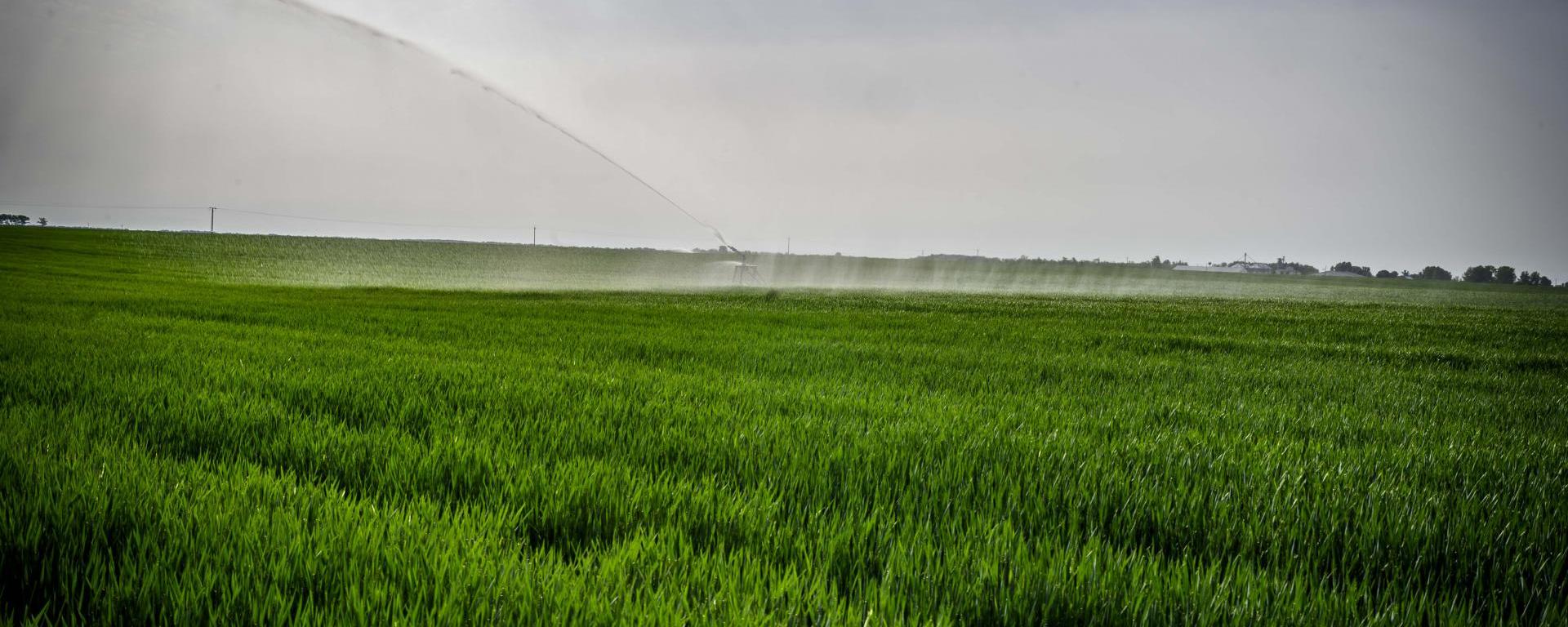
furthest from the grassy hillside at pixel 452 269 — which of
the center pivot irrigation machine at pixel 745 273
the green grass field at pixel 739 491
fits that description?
the green grass field at pixel 739 491

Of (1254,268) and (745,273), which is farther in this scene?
(1254,268)

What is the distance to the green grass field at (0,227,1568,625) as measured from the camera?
6.86 feet

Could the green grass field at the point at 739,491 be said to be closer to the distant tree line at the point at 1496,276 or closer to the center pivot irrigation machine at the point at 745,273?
the center pivot irrigation machine at the point at 745,273

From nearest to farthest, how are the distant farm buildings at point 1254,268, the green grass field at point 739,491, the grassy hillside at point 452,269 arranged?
1. the green grass field at point 739,491
2. the grassy hillside at point 452,269
3. the distant farm buildings at point 1254,268

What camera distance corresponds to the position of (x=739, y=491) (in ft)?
10.3

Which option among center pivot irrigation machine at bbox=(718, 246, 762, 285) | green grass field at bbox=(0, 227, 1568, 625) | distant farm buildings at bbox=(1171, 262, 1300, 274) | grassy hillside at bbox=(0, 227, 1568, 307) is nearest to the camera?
green grass field at bbox=(0, 227, 1568, 625)

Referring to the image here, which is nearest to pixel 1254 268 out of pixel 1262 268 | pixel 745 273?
pixel 1262 268

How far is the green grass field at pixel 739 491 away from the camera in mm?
2092

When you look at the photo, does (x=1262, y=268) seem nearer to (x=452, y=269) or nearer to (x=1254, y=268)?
(x=1254, y=268)

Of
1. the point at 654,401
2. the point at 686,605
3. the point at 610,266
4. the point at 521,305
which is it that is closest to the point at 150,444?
the point at 654,401

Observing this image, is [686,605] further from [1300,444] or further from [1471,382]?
[1471,382]

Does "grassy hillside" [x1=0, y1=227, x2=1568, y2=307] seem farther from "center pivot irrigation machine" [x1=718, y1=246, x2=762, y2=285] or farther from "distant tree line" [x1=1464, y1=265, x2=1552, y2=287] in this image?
"distant tree line" [x1=1464, y1=265, x2=1552, y2=287]

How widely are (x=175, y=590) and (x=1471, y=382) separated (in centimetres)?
1229


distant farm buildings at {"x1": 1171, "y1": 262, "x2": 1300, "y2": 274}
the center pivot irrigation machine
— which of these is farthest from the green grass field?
distant farm buildings at {"x1": 1171, "y1": 262, "x2": 1300, "y2": 274}
